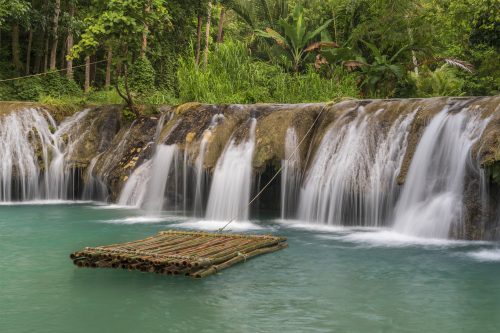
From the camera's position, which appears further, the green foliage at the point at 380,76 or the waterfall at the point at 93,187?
the green foliage at the point at 380,76

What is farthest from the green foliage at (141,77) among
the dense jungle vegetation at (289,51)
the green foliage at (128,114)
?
the green foliage at (128,114)

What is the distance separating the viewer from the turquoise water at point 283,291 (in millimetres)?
6215

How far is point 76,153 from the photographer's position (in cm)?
1739

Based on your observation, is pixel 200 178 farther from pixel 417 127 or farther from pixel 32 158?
pixel 32 158

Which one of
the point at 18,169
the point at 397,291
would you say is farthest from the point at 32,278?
the point at 18,169

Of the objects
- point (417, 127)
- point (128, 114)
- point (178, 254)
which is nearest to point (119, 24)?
point (128, 114)

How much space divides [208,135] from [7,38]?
58.0ft

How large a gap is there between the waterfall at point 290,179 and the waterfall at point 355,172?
0.37 metres

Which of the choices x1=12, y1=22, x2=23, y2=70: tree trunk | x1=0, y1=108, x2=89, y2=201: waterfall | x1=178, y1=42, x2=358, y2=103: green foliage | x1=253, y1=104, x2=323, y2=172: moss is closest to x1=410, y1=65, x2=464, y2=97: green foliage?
x1=178, y1=42, x2=358, y2=103: green foliage

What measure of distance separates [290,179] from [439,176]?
3362 mm

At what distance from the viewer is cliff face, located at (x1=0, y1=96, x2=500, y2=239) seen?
34.7ft

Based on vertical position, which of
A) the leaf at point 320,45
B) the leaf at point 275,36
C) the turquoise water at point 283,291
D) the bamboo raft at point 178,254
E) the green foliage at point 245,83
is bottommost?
the turquoise water at point 283,291

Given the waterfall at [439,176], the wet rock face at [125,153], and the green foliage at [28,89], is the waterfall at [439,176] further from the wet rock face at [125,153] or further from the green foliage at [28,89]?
the green foliage at [28,89]

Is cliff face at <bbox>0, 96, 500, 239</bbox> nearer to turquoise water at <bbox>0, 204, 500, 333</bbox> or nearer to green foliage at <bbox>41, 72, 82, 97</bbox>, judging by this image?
turquoise water at <bbox>0, 204, 500, 333</bbox>
